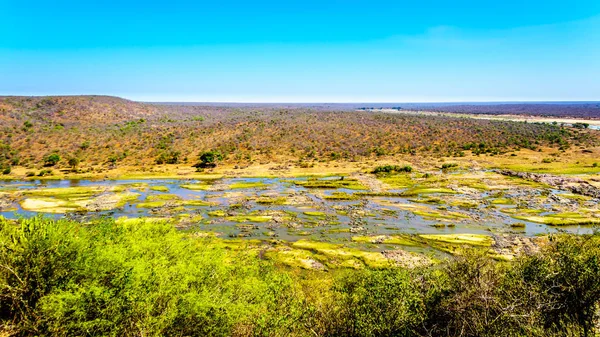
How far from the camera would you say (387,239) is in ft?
147

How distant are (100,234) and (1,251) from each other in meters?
7.28

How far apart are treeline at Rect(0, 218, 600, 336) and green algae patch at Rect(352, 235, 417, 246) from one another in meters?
20.4

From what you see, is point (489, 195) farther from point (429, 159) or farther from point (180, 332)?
point (180, 332)

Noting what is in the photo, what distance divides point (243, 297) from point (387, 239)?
28.1 meters

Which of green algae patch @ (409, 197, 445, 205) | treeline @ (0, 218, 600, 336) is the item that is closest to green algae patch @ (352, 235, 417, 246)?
green algae patch @ (409, 197, 445, 205)

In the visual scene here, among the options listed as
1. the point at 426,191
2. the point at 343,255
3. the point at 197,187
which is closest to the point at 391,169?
the point at 426,191

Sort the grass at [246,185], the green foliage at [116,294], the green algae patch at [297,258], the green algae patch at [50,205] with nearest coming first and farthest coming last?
the green foliage at [116,294] < the green algae patch at [297,258] < the green algae patch at [50,205] < the grass at [246,185]

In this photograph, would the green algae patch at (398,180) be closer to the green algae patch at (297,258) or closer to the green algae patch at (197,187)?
the green algae patch at (297,258)

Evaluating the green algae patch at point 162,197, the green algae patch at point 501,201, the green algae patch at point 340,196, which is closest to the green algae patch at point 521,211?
the green algae patch at point 501,201

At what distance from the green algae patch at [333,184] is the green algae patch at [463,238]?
27549mm

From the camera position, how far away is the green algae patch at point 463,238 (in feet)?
141

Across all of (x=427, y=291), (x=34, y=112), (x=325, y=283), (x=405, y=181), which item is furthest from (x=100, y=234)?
(x=34, y=112)

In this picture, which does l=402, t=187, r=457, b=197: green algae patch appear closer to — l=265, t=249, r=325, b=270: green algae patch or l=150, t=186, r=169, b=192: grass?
l=265, t=249, r=325, b=270: green algae patch

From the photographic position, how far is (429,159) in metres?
101
